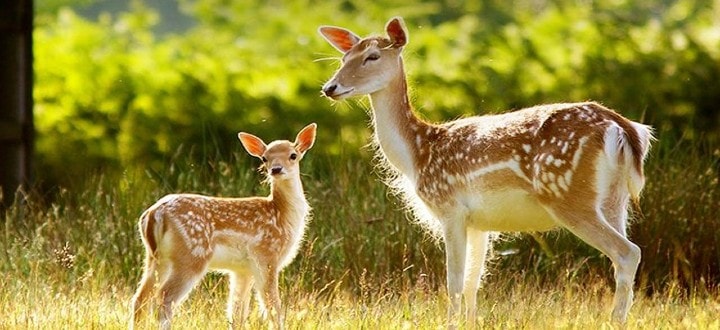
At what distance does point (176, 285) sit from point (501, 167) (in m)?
1.50

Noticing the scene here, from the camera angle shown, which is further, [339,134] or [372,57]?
[339,134]

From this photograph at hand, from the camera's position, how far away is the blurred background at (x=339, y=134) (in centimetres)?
910

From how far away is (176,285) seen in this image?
706 centimetres

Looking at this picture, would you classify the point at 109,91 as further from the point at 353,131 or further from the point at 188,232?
the point at 188,232

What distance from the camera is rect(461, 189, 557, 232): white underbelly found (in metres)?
7.21

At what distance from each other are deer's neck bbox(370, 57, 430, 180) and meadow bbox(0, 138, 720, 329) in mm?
597

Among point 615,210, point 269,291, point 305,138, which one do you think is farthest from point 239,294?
point 615,210

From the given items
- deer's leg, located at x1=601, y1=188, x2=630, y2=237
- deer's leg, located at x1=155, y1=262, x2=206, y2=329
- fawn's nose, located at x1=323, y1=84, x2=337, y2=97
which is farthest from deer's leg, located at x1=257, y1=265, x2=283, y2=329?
deer's leg, located at x1=601, y1=188, x2=630, y2=237

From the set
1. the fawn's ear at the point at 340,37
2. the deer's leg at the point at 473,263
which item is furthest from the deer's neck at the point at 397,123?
the deer's leg at the point at 473,263

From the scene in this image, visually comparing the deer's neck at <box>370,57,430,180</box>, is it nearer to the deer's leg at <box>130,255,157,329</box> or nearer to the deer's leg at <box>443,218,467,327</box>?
the deer's leg at <box>443,218,467,327</box>

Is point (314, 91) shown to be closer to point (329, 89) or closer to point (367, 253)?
point (367, 253)

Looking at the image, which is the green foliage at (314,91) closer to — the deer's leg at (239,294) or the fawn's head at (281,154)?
the fawn's head at (281,154)

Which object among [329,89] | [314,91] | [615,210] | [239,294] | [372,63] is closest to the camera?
[615,210]

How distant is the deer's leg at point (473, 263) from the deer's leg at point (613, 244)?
0.78m
